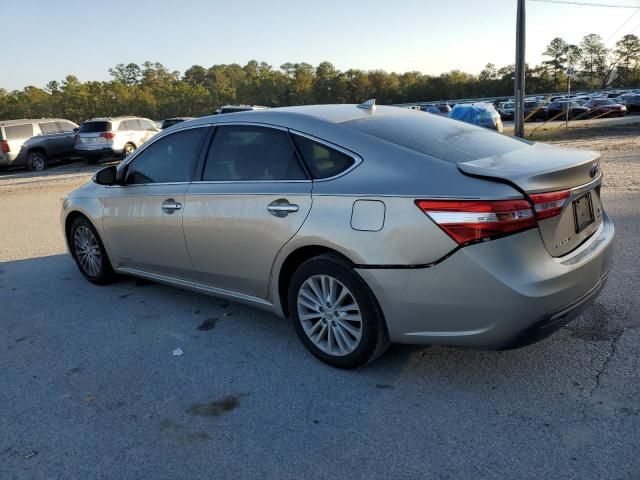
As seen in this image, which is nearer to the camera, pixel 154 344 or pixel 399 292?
pixel 399 292

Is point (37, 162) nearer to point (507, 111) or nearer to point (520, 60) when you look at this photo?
point (520, 60)

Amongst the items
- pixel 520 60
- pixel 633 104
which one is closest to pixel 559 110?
pixel 633 104

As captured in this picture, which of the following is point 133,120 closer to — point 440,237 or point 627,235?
point 627,235

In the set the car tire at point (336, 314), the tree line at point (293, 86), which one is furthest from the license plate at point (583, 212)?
the tree line at point (293, 86)

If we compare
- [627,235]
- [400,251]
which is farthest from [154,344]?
[627,235]

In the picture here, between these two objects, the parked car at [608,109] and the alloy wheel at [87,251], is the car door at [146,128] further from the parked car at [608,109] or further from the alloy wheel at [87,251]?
the parked car at [608,109]

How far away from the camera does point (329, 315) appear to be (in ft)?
10.8

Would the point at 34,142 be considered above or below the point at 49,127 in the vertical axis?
below

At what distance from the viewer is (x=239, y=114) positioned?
4070 mm

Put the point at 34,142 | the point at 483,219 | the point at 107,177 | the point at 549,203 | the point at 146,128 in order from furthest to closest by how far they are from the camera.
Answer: the point at 146,128, the point at 34,142, the point at 107,177, the point at 549,203, the point at 483,219

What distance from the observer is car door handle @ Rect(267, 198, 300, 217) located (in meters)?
3.33

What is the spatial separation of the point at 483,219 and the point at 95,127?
1986 centimetres

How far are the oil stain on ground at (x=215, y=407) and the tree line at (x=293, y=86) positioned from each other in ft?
253

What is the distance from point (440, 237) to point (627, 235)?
4.27 meters
